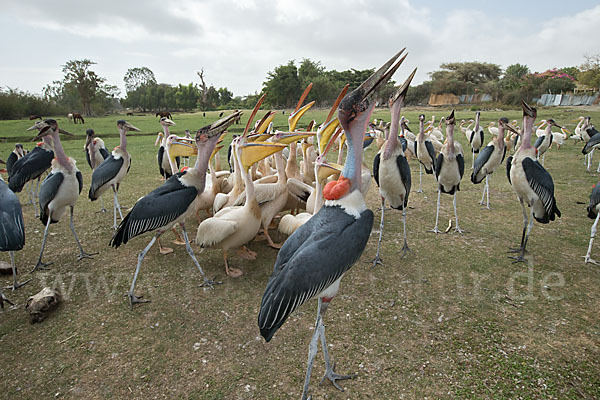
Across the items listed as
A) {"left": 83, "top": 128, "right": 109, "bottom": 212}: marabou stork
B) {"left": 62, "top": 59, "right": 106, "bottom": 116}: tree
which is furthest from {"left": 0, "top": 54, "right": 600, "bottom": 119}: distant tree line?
{"left": 83, "top": 128, "right": 109, "bottom": 212}: marabou stork

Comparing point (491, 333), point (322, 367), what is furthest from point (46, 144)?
point (491, 333)

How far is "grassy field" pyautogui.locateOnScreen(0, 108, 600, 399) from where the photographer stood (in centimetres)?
269

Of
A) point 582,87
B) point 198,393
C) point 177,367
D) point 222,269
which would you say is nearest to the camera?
point 198,393

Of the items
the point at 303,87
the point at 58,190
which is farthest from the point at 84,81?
the point at 58,190

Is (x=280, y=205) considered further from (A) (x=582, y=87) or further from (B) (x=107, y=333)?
(A) (x=582, y=87)

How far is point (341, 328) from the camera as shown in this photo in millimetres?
3309

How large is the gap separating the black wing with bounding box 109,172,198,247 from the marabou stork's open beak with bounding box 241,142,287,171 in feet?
2.79

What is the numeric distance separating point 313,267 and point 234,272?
234 cm

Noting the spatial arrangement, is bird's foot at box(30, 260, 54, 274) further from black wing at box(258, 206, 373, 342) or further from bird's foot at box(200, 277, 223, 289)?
black wing at box(258, 206, 373, 342)

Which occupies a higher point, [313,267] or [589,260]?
[313,267]

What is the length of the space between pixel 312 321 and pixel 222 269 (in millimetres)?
1663

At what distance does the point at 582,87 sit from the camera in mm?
37125

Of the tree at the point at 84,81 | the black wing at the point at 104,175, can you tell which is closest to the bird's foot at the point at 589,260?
the black wing at the point at 104,175

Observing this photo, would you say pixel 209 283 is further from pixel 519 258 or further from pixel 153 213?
pixel 519 258
